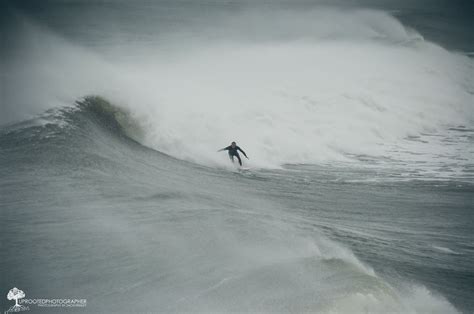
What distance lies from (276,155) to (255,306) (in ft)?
27.0

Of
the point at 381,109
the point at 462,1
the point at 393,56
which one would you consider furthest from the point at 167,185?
the point at 462,1

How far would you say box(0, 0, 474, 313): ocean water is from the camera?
6051 mm

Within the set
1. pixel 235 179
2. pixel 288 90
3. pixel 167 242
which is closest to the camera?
pixel 167 242

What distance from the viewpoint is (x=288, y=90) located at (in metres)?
19.1

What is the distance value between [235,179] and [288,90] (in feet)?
28.6

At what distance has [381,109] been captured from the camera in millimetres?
18797

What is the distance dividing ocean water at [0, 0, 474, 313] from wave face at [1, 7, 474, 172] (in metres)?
0.09

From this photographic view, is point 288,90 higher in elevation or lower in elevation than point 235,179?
higher

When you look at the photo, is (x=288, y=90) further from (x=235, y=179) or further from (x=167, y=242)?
(x=167, y=242)

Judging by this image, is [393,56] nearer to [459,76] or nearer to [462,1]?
[459,76]

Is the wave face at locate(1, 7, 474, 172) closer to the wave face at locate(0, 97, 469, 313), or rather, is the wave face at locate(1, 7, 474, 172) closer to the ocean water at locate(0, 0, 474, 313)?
the ocean water at locate(0, 0, 474, 313)

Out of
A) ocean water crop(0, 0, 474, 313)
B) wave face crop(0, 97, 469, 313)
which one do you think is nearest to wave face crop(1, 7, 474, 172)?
ocean water crop(0, 0, 474, 313)

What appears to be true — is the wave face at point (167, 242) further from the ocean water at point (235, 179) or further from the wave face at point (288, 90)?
the wave face at point (288, 90)

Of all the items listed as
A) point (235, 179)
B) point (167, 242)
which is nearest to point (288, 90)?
point (235, 179)
